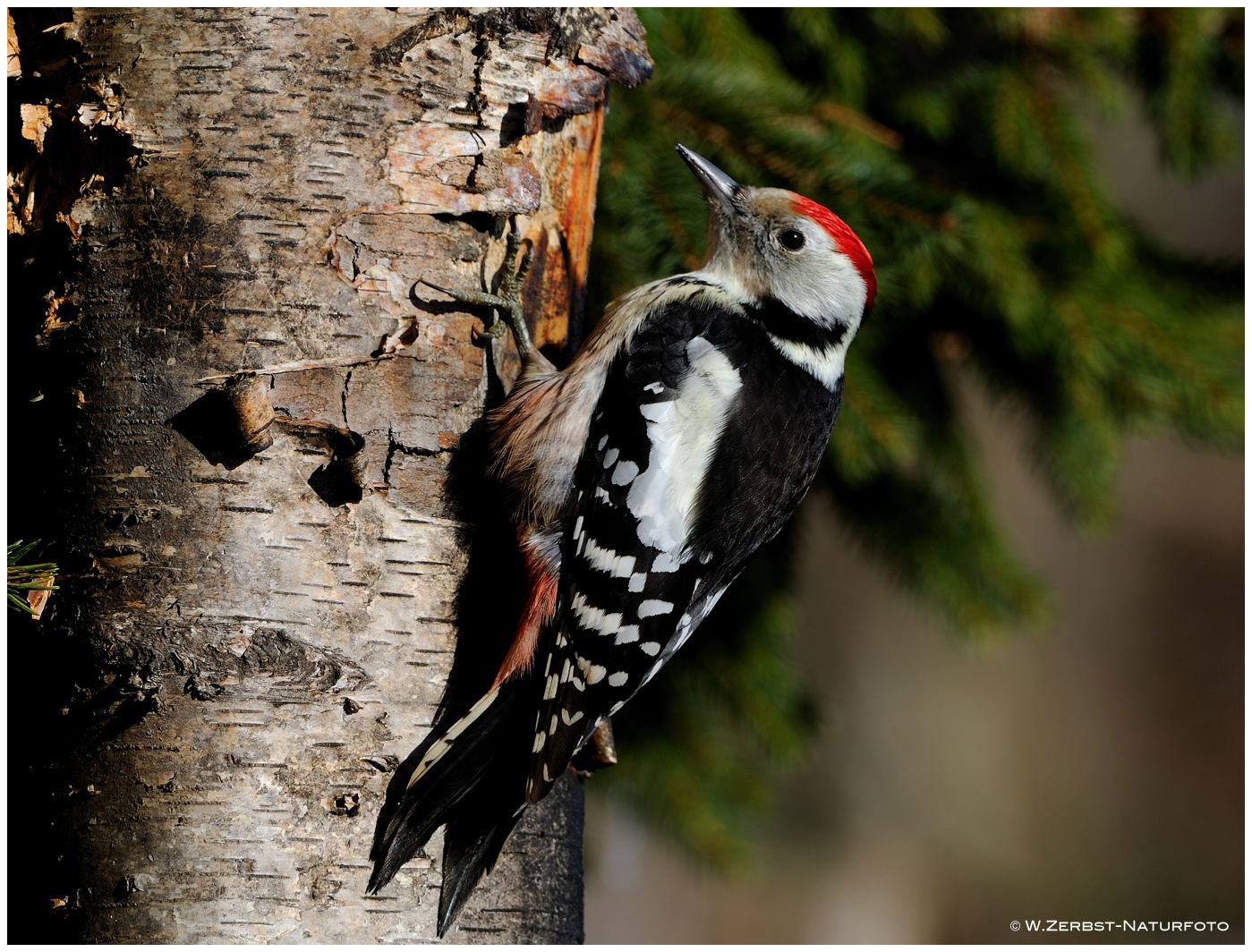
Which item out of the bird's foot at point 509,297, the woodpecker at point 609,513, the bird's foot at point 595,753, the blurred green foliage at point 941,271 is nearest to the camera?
the woodpecker at point 609,513

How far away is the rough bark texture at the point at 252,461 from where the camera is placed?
1370 mm

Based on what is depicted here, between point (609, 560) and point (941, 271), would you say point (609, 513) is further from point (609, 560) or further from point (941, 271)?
point (941, 271)

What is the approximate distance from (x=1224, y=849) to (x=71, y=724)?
598 cm

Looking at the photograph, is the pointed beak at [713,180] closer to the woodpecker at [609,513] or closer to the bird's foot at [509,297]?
the woodpecker at [609,513]

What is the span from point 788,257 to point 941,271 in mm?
465

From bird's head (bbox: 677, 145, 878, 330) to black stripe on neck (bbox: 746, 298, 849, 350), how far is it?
1 centimetres

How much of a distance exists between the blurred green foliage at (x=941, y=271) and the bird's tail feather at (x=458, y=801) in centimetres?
106

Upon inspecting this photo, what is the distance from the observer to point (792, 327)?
2.11 metres

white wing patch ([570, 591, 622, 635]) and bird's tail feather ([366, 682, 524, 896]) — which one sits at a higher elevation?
white wing patch ([570, 591, 622, 635])

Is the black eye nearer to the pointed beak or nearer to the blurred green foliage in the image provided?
the pointed beak

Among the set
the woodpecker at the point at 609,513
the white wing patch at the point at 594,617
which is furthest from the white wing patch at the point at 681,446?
the white wing patch at the point at 594,617

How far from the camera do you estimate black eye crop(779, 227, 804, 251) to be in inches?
84.6

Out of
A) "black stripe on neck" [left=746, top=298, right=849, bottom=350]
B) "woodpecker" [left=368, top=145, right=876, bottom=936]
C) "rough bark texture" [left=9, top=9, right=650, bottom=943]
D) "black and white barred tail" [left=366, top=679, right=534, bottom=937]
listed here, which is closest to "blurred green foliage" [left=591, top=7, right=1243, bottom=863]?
"black stripe on neck" [left=746, top=298, right=849, bottom=350]

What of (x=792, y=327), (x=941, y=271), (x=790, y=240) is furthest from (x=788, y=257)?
(x=941, y=271)
